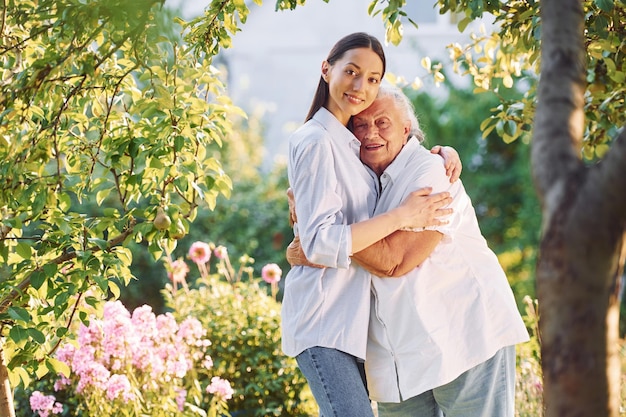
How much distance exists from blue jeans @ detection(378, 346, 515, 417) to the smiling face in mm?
662

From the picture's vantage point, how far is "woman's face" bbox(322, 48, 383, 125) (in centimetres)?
263

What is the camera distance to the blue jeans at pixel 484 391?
259cm

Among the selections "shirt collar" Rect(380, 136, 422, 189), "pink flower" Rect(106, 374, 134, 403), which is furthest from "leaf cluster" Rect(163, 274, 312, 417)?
"shirt collar" Rect(380, 136, 422, 189)

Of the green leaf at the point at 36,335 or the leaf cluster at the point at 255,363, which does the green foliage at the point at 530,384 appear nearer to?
the leaf cluster at the point at 255,363

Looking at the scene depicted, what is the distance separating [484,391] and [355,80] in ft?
3.25

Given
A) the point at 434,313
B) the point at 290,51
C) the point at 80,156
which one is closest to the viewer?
the point at 434,313

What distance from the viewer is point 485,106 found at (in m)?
8.31

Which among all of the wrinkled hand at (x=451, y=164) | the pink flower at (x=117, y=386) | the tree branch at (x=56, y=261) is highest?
the wrinkled hand at (x=451, y=164)

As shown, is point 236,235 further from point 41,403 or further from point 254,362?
point 41,403

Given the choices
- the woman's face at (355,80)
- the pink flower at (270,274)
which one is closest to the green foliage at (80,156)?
the woman's face at (355,80)

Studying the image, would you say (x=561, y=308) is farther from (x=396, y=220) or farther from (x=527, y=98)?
(x=527, y=98)

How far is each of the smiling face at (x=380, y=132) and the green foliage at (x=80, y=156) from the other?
19.8 inches

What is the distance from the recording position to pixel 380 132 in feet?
8.86

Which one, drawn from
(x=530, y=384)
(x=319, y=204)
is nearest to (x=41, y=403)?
(x=319, y=204)
